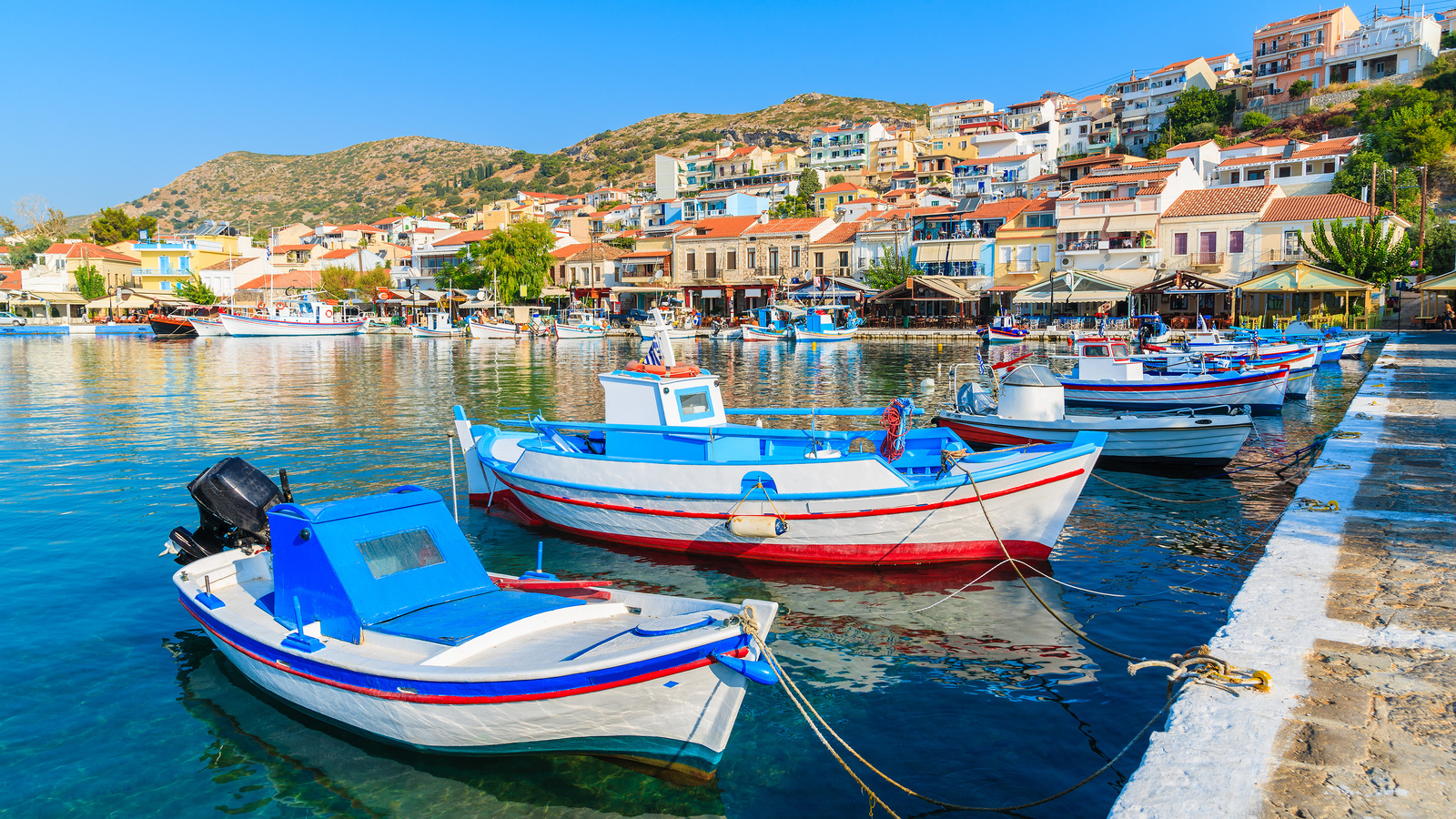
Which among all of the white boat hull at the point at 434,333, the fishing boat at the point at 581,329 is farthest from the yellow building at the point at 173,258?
the fishing boat at the point at 581,329

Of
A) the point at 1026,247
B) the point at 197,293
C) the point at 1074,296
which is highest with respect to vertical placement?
the point at 1026,247

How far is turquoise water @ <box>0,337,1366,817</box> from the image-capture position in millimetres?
5848

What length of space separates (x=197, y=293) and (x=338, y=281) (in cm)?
1295

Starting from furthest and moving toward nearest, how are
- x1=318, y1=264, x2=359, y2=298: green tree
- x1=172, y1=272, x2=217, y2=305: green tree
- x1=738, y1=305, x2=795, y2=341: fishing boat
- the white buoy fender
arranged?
x1=318, y1=264, x2=359, y2=298: green tree, x1=172, y1=272, x2=217, y2=305: green tree, x1=738, y1=305, x2=795, y2=341: fishing boat, the white buoy fender

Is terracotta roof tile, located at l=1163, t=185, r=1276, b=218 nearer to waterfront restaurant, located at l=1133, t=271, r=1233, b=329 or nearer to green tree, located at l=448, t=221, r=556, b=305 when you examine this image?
waterfront restaurant, located at l=1133, t=271, r=1233, b=329

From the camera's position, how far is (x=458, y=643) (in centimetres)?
582

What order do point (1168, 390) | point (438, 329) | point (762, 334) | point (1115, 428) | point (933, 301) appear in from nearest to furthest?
point (1115, 428) → point (1168, 390) → point (762, 334) → point (933, 301) → point (438, 329)

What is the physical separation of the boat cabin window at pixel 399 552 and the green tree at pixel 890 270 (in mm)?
57851

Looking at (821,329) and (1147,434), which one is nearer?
(1147,434)

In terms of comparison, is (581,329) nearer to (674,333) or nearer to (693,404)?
(674,333)

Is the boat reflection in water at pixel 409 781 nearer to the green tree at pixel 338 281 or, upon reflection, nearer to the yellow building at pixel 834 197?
the yellow building at pixel 834 197

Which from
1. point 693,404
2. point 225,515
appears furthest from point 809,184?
point 225,515

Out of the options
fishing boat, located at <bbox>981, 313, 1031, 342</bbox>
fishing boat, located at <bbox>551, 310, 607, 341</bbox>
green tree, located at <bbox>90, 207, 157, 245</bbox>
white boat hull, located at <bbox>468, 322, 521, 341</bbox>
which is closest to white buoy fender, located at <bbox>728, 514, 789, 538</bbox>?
fishing boat, located at <bbox>981, 313, 1031, 342</bbox>

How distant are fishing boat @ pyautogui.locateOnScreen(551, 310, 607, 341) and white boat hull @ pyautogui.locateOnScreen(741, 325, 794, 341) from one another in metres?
13.1
